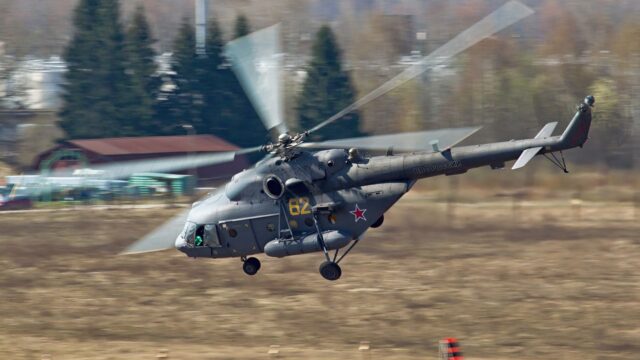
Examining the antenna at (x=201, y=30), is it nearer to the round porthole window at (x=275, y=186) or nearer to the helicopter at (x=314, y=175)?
the helicopter at (x=314, y=175)

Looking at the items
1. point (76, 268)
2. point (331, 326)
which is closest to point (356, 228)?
point (331, 326)

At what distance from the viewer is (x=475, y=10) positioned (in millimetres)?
92562

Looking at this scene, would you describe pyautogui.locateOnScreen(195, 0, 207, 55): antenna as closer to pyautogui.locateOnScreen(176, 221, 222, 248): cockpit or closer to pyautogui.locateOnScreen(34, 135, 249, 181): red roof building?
pyautogui.locateOnScreen(34, 135, 249, 181): red roof building

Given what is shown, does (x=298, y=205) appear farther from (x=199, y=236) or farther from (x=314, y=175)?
(x=199, y=236)

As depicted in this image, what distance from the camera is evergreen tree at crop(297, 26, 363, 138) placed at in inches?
2760

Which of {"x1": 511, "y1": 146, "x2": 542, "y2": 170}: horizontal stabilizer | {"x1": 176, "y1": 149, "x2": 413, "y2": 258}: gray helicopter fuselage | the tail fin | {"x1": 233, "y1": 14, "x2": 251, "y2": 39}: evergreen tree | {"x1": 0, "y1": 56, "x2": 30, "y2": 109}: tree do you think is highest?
the tail fin

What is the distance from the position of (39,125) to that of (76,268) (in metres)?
45.6

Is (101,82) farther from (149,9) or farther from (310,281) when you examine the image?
(149,9)

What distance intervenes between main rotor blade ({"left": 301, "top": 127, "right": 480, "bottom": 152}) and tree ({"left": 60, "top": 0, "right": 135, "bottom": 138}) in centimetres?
5434

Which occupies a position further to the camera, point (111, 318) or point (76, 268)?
point (76, 268)

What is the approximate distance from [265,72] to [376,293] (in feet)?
47.3

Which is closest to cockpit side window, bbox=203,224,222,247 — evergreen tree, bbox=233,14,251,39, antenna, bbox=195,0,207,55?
antenna, bbox=195,0,207,55

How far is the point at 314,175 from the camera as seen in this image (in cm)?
2284

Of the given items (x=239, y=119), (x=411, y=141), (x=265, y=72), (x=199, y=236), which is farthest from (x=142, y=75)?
(x=411, y=141)
